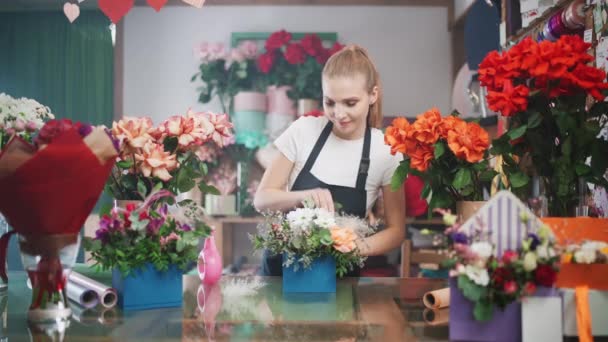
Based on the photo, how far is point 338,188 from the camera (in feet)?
7.02

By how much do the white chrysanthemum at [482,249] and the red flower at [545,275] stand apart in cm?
8

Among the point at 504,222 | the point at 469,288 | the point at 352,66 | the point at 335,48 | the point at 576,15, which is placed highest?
the point at 335,48

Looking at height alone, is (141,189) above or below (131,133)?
below

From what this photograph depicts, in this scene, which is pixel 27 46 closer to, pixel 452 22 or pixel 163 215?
pixel 452 22

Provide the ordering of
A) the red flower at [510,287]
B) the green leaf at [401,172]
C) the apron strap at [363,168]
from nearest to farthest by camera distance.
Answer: the red flower at [510,287] → the green leaf at [401,172] → the apron strap at [363,168]

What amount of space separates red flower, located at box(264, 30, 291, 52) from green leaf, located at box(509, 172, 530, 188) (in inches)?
151

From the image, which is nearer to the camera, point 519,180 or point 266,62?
point 519,180

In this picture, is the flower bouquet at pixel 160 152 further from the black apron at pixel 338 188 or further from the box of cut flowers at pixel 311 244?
the black apron at pixel 338 188

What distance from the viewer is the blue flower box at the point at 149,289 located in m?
1.38

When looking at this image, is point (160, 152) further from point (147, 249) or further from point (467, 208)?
point (467, 208)

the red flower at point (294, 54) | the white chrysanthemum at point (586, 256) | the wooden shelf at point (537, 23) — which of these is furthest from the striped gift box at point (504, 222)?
the red flower at point (294, 54)

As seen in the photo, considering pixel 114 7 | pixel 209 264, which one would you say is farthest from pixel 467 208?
pixel 114 7

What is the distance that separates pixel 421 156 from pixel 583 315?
0.52 meters

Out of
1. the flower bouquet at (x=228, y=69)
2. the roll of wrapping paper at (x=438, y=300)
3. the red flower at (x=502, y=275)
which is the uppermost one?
the flower bouquet at (x=228, y=69)
